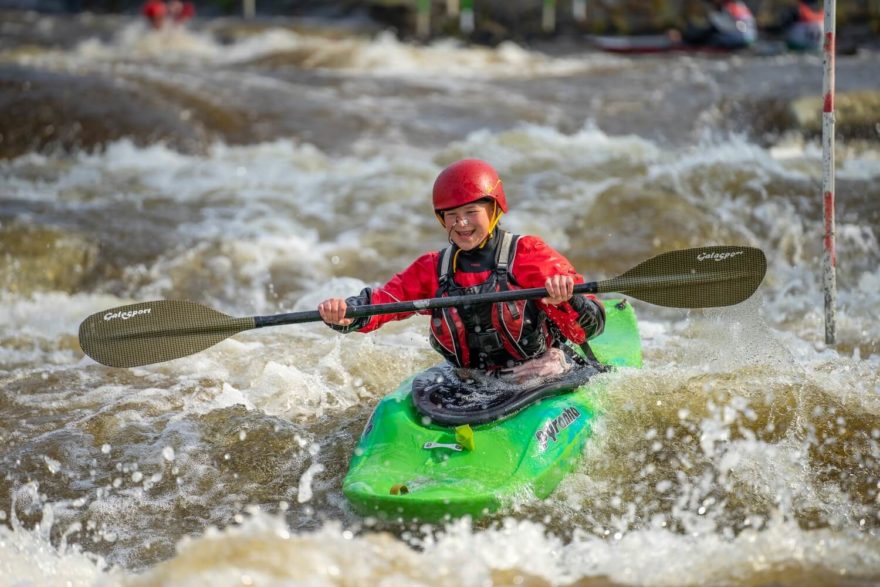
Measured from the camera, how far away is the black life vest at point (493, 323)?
446cm

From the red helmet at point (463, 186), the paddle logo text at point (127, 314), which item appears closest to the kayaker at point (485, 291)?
the red helmet at point (463, 186)

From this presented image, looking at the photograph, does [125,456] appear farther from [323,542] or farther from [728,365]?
[728,365]

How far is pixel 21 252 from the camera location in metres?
7.96

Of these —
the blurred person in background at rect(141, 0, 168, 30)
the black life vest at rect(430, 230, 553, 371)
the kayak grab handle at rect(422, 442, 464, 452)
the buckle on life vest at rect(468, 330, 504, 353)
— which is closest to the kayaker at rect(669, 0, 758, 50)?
the blurred person in background at rect(141, 0, 168, 30)

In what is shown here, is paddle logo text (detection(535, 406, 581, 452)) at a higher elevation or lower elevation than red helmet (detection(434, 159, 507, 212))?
lower

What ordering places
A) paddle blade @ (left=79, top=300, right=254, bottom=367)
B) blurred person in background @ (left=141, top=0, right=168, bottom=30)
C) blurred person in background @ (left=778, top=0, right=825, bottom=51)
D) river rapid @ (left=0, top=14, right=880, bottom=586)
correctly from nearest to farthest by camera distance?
1. river rapid @ (left=0, top=14, right=880, bottom=586)
2. paddle blade @ (left=79, top=300, right=254, bottom=367)
3. blurred person in background @ (left=778, top=0, right=825, bottom=51)
4. blurred person in background @ (left=141, top=0, right=168, bottom=30)

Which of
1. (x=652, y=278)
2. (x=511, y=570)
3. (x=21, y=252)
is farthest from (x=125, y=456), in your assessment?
(x=21, y=252)

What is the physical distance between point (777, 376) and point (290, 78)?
11.8 meters

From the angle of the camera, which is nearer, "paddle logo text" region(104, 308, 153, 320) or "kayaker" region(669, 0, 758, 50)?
"paddle logo text" region(104, 308, 153, 320)

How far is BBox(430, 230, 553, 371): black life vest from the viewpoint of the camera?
4.46 metres

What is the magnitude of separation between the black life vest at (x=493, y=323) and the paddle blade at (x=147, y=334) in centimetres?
101

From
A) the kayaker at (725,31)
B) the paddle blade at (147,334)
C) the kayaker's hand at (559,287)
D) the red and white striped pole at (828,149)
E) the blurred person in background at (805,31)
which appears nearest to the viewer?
the kayaker's hand at (559,287)

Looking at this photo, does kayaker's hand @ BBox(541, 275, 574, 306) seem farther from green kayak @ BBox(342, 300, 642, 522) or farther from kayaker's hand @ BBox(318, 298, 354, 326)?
kayaker's hand @ BBox(318, 298, 354, 326)

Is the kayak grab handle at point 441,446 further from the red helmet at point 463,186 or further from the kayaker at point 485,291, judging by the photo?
the red helmet at point 463,186
